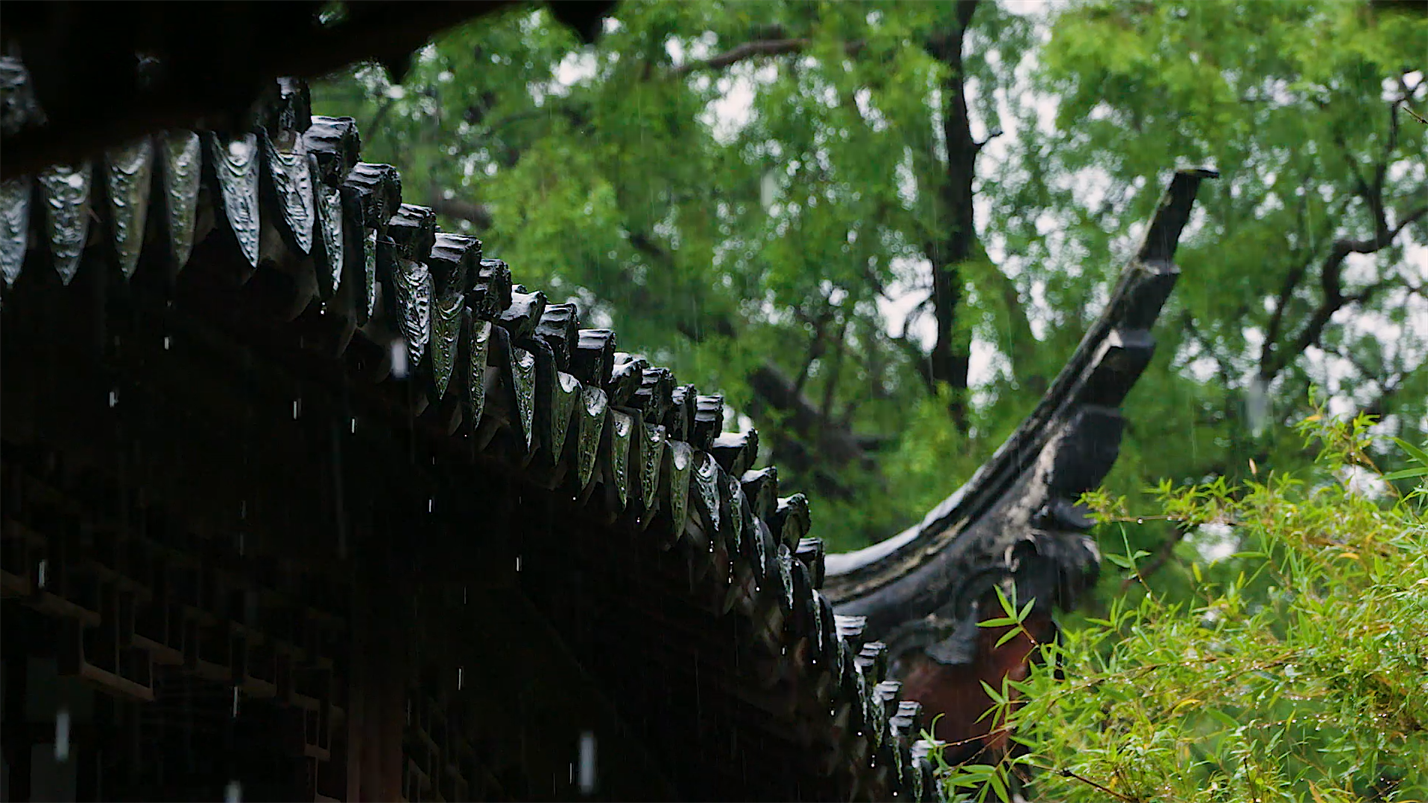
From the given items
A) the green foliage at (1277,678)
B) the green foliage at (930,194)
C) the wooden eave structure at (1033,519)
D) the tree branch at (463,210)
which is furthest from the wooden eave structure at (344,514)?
the tree branch at (463,210)

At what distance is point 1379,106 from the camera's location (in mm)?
12445

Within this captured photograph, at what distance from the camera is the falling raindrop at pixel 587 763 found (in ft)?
12.7

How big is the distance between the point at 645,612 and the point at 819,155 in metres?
10.1

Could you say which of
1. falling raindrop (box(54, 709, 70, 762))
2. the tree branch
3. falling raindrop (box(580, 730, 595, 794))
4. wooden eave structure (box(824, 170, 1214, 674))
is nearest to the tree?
the tree branch

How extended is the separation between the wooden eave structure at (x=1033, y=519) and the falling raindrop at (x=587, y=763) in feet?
8.51

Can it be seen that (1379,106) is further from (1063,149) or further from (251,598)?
(251,598)

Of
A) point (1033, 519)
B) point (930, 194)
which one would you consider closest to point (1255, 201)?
point (930, 194)

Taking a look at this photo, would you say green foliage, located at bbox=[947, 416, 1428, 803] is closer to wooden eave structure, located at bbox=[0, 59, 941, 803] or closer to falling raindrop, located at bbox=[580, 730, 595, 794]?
wooden eave structure, located at bbox=[0, 59, 941, 803]

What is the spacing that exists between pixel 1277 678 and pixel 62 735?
9.55ft

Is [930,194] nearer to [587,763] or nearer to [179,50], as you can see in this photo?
[587,763]

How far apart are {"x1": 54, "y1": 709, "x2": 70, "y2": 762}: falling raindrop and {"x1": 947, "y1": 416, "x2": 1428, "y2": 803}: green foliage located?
2.39m

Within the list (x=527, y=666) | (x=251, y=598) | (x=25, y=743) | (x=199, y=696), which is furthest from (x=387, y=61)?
(x=527, y=666)

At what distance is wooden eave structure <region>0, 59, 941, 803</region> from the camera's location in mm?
1802

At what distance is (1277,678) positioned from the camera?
4070 mm
